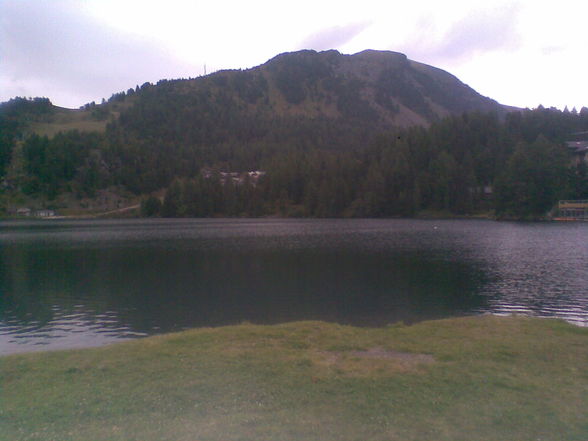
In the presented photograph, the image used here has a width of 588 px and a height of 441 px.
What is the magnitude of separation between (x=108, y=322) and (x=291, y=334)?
569 inches

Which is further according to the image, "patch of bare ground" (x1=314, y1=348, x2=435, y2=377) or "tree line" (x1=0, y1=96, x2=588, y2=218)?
"tree line" (x1=0, y1=96, x2=588, y2=218)

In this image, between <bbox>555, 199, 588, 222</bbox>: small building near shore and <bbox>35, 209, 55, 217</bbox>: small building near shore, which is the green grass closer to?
<bbox>555, 199, 588, 222</bbox>: small building near shore

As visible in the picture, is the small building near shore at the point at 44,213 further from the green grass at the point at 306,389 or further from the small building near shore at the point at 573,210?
the green grass at the point at 306,389

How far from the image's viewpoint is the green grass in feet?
29.6

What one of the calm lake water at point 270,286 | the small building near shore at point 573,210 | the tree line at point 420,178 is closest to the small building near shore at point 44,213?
the tree line at point 420,178

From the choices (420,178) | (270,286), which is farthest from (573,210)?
(270,286)

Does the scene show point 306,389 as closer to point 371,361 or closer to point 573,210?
point 371,361

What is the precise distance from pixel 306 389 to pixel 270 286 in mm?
26802

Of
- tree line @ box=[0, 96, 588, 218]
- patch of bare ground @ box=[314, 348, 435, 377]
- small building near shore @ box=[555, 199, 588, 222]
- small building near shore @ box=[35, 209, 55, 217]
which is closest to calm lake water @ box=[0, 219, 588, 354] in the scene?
patch of bare ground @ box=[314, 348, 435, 377]

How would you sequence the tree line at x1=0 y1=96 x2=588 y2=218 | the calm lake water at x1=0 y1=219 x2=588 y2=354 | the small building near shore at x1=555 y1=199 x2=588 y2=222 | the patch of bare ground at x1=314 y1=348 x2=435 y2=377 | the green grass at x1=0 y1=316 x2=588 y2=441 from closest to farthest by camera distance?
the green grass at x1=0 y1=316 x2=588 y2=441 < the patch of bare ground at x1=314 y1=348 x2=435 y2=377 < the calm lake water at x1=0 y1=219 x2=588 y2=354 < the small building near shore at x1=555 y1=199 x2=588 y2=222 < the tree line at x1=0 y1=96 x2=588 y2=218

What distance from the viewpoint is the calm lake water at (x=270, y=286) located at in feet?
88.2

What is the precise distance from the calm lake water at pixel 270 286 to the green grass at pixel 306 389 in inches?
394

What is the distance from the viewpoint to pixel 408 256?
54781 millimetres

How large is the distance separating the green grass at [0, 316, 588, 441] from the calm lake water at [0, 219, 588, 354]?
1000 cm
